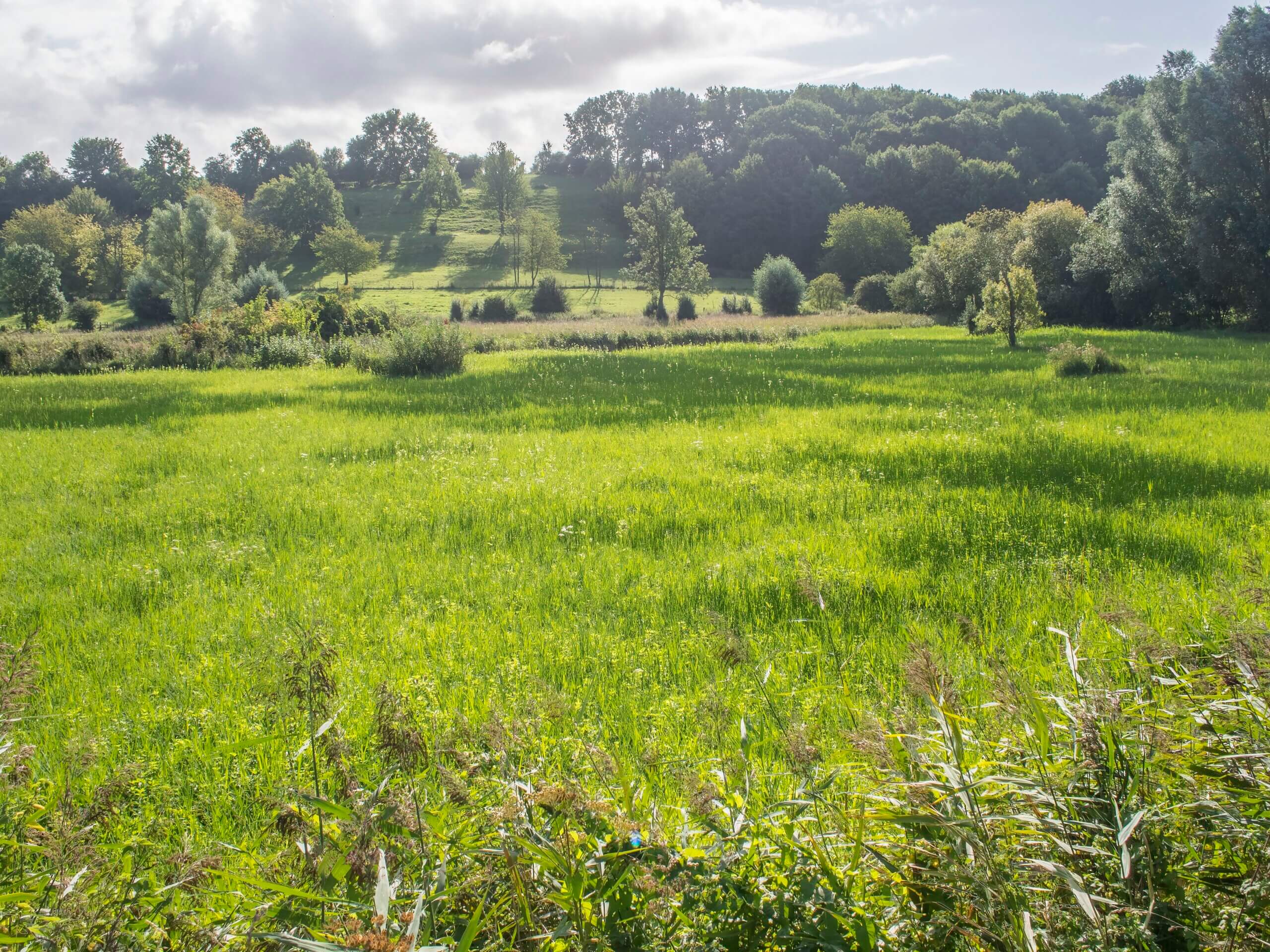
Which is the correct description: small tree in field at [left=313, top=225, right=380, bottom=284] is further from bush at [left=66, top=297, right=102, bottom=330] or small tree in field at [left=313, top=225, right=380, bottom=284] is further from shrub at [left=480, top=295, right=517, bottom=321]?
shrub at [left=480, top=295, right=517, bottom=321]

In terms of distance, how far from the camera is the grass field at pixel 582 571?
3543 mm

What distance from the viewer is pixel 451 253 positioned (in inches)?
3654

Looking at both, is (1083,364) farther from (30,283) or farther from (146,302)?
(30,283)

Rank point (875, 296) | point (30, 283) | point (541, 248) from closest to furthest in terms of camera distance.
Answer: point (875, 296)
point (30, 283)
point (541, 248)

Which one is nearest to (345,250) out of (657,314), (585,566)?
(657,314)

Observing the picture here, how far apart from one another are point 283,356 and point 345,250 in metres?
56.3

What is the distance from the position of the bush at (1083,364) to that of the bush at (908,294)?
105 ft

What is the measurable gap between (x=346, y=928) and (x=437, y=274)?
8681cm

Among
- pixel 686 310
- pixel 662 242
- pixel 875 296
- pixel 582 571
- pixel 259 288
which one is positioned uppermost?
pixel 662 242

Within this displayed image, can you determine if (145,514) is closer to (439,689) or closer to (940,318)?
(439,689)

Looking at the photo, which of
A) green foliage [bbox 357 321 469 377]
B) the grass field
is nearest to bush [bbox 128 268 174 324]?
green foliage [bbox 357 321 469 377]

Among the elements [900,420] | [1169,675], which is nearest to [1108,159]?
[900,420]

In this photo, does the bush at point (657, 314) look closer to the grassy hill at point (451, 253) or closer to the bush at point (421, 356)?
the grassy hill at point (451, 253)

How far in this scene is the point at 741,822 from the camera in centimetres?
213
